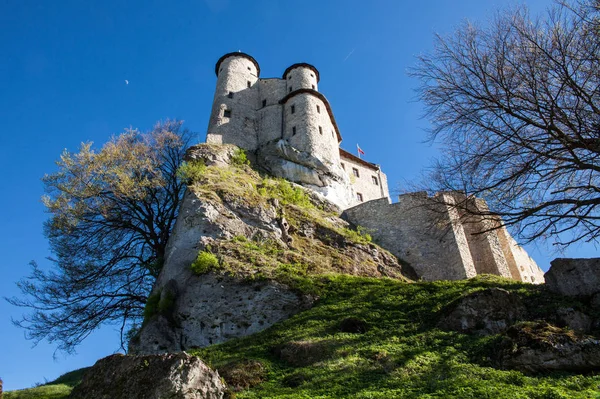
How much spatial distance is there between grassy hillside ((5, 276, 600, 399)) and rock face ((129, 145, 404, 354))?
2443 mm

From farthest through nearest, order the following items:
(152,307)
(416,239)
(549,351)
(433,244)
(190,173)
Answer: (416,239) < (433,244) < (190,173) < (152,307) < (549,351)

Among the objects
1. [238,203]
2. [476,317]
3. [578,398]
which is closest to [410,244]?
[238,203]

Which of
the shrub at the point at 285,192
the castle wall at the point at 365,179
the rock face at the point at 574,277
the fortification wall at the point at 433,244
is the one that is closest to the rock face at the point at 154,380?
the rock face at the point at 574,277

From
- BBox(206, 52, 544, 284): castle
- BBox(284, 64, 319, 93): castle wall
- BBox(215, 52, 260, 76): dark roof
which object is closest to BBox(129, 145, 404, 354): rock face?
BBox(206, 52, 544, 284): castle

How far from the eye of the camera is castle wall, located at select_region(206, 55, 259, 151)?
30.3m

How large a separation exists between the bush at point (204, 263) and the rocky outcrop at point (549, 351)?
995 cm

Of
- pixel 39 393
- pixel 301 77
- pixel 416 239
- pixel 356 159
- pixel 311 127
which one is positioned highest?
pixel 301 77

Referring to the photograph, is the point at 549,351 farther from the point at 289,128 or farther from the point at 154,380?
the point at 289,128

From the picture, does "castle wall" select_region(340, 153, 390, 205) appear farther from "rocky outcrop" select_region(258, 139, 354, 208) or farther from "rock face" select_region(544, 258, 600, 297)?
"rock face" select_region(544, 258, 600, 297)

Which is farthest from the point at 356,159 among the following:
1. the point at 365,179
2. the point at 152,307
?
the point at 152,307

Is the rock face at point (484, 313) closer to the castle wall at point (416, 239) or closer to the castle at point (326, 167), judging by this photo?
the castle at point (326, 167)

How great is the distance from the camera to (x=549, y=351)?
25.5ft

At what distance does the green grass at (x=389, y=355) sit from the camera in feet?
22.8

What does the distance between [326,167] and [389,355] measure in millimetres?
20295
